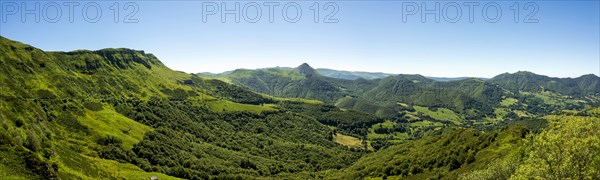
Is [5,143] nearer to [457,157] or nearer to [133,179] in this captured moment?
[133,179]

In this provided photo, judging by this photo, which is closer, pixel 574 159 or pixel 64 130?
pixel 574 159

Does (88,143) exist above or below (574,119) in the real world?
below

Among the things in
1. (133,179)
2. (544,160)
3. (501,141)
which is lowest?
(133,179)

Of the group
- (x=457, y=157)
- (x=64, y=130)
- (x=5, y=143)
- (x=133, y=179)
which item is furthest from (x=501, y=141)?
(x=64, y=130)

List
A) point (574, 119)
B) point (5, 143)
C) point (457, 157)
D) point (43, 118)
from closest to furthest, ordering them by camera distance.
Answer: point (574, 119)
point (5, 143)
point (457, 157)
point (43, 118)

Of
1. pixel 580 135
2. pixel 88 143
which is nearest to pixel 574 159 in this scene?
pixel 580 135

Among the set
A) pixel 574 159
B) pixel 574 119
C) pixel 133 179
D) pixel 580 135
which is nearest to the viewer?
pixel 574 159

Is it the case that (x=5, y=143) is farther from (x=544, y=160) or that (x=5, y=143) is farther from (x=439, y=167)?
(x=439, y=167)

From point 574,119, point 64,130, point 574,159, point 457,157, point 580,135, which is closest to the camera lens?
point 574,159

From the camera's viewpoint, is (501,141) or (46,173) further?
(501,141)
